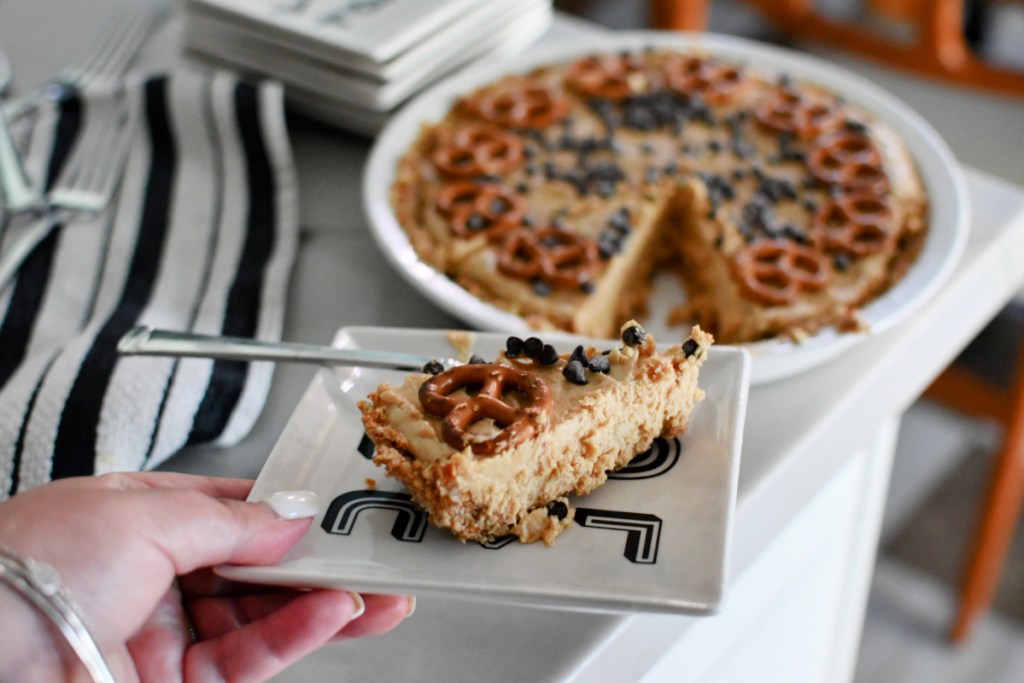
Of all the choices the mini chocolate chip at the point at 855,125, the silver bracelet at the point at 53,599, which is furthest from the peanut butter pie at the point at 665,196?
the silver bracelet at the point at 53,599

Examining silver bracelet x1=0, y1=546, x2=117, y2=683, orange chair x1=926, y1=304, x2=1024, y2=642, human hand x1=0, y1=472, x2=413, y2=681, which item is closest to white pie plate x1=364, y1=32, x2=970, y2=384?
human hand x1=0, y1=472, x2=413, y2=681

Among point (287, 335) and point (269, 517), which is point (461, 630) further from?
point (287, 335)

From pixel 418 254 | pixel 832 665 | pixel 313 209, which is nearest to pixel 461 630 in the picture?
pixel 418 254

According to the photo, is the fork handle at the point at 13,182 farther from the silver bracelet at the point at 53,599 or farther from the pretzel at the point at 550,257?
the silver bracelet at the point at 53,599

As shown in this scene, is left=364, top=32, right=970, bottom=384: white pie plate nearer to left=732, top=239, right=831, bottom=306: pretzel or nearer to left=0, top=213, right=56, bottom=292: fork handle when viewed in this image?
left=732, top=239, right=831, bottom=306: pretzel

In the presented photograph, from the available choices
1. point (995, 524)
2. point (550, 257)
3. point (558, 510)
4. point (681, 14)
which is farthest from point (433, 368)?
point (681, 14)
